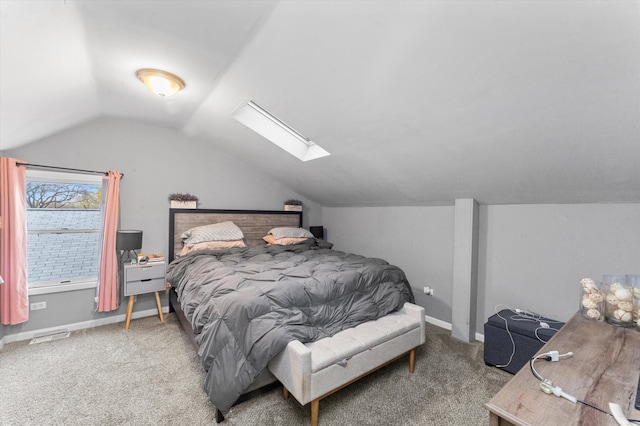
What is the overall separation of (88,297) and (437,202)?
4124mm

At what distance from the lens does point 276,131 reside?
3164 millimetres

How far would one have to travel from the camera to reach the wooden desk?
0.81 metres

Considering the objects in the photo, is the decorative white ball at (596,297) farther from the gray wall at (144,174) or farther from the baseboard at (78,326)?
the baseboard at (78,326)

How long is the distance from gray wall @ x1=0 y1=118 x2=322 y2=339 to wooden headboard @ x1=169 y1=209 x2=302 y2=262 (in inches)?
4.1

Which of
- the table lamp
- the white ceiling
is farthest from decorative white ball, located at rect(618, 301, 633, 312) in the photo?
the table lamp

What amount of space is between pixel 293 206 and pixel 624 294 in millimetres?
3784

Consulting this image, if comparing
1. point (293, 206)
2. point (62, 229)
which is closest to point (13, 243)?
point (62, 229)

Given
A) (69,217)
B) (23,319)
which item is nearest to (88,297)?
(23,319)

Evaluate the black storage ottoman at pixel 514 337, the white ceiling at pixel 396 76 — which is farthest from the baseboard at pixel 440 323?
the white ceiling at pixel 396 76

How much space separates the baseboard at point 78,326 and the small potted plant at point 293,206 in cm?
220

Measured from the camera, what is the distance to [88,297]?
10.1ft

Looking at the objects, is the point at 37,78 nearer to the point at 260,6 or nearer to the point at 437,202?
the point at 260,6

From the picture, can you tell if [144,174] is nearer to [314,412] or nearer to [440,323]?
[314,412]

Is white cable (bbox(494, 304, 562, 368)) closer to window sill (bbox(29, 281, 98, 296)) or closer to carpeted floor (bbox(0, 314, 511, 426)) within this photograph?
carpeted floor (bbox(0, 314, 511, 426))
